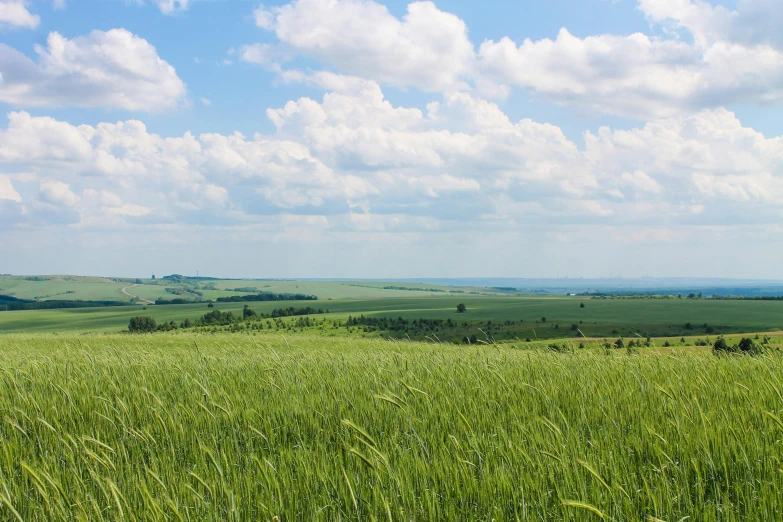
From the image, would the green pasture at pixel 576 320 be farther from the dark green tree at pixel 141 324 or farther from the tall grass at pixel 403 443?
the tall grass at pixel 403 443

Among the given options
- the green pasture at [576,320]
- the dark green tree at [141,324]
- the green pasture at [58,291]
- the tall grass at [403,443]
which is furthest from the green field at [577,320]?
the green pasture at [58,291]

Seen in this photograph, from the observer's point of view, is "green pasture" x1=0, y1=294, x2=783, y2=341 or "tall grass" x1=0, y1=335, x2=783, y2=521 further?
"green pasture" x1=0, y1=294, x2=783, y2=341

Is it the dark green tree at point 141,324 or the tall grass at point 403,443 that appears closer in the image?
the tall grass at point 403,443

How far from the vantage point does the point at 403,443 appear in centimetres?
486

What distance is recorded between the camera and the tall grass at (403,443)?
3.57 m

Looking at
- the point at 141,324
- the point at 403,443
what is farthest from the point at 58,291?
the point at 403,443

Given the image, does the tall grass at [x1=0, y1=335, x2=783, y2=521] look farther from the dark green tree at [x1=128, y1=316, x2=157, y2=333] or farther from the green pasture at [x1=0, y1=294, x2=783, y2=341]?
the dark green tree at [x1=128, y1=316, x2=157, y2=333]

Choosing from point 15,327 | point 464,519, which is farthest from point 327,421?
point 15,327

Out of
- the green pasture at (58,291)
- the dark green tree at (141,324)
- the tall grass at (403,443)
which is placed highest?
the tall grass at (403,443)

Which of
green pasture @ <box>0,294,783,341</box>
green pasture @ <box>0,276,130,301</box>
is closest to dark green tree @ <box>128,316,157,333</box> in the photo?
green pasture @ <box>0,294,783,341</box>

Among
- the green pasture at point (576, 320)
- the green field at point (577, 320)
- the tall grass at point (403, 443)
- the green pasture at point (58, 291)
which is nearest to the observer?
the tall grass at point (403, 443)

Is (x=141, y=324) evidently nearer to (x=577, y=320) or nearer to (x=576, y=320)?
(x=576, y=320)

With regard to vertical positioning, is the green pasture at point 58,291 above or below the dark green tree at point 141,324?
above

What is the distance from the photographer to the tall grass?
357 centimetres
